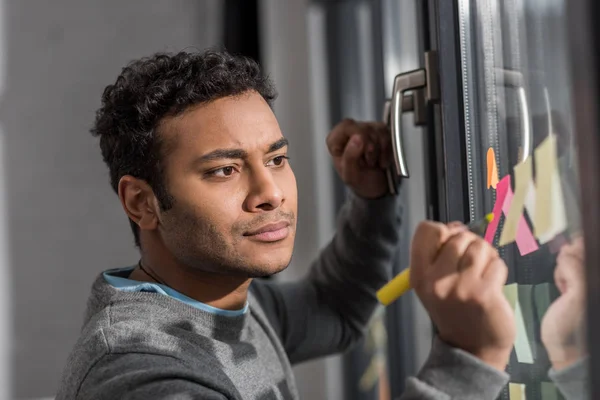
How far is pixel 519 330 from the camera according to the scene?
2.71 ft

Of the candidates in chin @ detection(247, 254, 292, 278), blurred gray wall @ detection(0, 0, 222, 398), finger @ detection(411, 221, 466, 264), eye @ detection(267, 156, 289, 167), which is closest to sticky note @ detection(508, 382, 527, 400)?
finger @ detection(411, 221, 466, 264)

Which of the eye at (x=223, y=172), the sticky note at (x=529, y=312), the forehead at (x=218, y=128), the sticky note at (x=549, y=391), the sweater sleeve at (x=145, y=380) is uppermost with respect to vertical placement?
the forehead at (x=218, y=128)

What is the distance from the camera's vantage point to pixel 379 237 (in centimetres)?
129

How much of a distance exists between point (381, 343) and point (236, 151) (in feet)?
3.05

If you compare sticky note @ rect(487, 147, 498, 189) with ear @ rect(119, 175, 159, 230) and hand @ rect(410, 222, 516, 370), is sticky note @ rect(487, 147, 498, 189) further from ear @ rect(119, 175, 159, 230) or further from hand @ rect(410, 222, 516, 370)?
ear @ rect(119, 175, 159, 230)

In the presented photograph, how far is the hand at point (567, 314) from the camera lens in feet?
2.18

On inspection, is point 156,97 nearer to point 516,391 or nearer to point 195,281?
point 195,281

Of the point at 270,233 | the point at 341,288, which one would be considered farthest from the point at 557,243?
the point at 341,288

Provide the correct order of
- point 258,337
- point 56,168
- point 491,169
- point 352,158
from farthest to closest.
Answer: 1. point 56,168
2. point 352,158
3. point 258,337
4. point 491,169

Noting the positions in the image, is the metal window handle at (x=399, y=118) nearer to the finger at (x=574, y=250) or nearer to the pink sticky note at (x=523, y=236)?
the pink sticky note at (x=523, y=236)

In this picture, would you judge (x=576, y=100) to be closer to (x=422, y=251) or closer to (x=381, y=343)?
(x=422, y=251)

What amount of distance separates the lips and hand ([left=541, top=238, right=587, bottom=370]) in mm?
394

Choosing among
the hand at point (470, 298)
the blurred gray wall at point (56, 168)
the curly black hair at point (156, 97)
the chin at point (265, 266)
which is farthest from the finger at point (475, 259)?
the blurred gray wall at point (56, 168)

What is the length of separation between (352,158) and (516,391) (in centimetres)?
52
